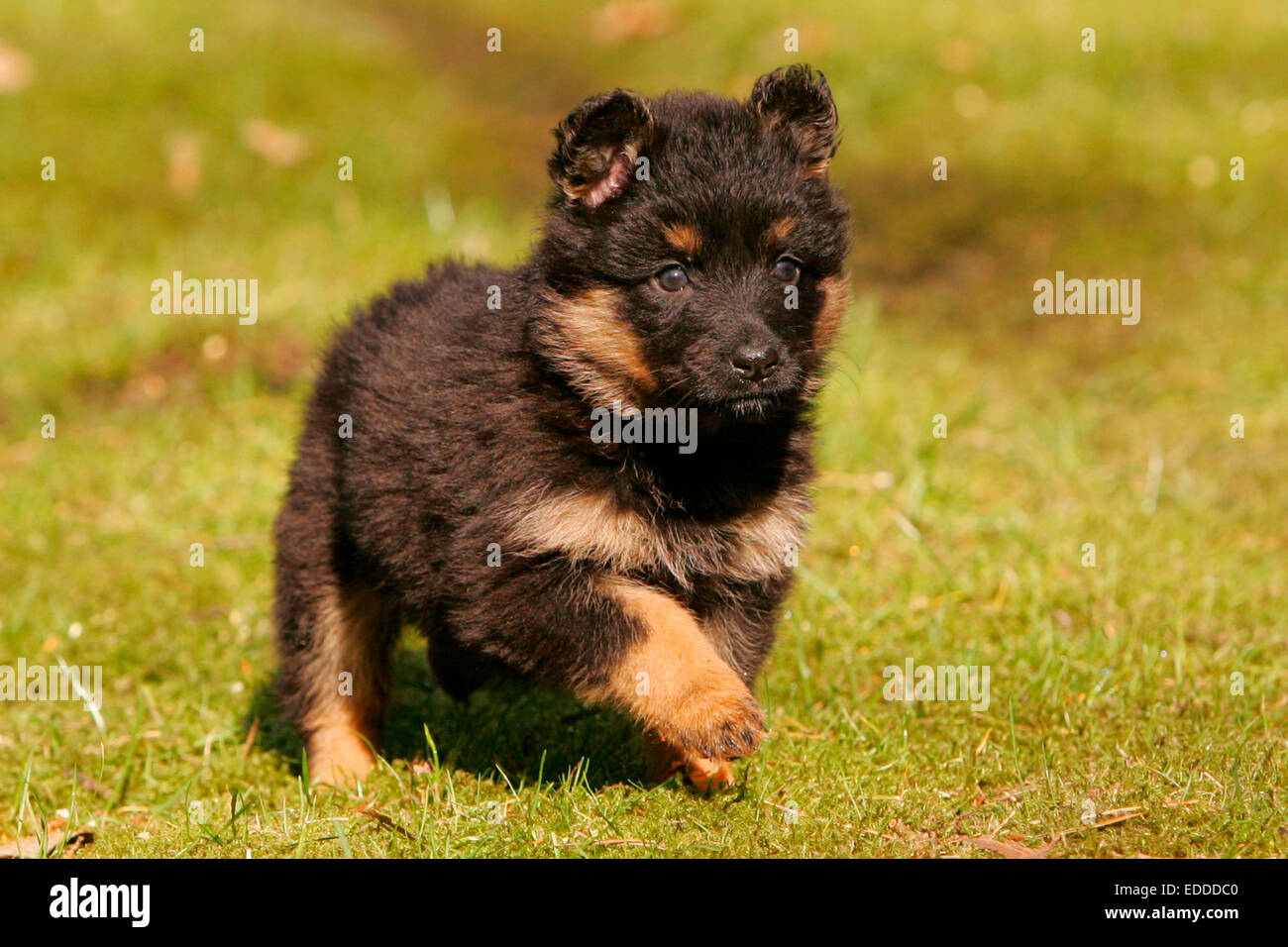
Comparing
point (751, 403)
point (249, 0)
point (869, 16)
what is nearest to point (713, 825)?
point (751, 403)

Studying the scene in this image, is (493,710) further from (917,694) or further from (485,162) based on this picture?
(485,162)

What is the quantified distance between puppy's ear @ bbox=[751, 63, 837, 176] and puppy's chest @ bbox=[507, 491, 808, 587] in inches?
38.5

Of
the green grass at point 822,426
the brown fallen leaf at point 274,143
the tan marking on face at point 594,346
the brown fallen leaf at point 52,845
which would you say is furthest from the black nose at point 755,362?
the brown fallen leaf at point 274,143

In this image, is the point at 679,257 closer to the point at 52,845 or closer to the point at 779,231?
the point at 779,231

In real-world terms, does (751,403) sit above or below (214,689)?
above

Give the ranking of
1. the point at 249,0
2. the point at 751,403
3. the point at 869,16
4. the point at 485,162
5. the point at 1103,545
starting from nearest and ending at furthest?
the point at 751,403 → the point at 1103,545 → the point at 485,162 → the point at 869,16 → the point at 249,0

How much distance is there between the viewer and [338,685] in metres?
4.92

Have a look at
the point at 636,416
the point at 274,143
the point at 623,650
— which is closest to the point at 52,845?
the point at 623,650

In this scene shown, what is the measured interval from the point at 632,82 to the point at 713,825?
869 centimetres

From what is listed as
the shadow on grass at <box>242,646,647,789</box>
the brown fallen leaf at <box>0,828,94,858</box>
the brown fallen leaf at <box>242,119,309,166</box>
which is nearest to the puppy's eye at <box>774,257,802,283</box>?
the shadow on grass at <box>242,646,647,789</box>

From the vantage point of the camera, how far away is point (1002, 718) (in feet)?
15.6

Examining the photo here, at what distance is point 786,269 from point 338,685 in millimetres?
2031

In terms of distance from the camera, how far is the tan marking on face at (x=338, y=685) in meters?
4.88

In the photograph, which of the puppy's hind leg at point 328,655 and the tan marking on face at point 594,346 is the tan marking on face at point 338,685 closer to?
the puppy's hind leg at point 328,655
